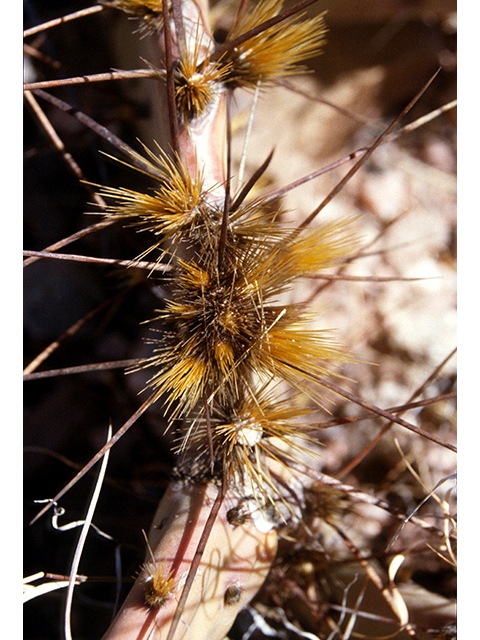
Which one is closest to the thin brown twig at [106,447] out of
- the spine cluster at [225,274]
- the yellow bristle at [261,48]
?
the spine cluster at [225,274]

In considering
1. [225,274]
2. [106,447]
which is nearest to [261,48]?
[225,274]

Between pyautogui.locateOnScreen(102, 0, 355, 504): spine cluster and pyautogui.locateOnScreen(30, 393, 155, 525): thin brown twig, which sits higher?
pyautogui.locateOnScreen(102, 0, 355, 504): spine cluster

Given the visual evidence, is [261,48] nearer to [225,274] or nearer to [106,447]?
[225,274]

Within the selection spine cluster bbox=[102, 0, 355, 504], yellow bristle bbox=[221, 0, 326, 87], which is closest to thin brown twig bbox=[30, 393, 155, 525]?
spine cluster bbox=[102, 0, 355, 504]

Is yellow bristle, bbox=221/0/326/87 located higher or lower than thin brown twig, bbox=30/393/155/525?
higher

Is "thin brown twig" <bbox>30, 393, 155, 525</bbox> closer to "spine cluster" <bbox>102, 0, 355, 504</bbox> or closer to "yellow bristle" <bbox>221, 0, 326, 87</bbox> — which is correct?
"spine cluster" <bbox>102, 0, 355, 504</bbox>

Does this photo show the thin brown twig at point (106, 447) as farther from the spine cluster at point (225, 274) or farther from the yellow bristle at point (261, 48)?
the yellow bristle at point (261, 48)

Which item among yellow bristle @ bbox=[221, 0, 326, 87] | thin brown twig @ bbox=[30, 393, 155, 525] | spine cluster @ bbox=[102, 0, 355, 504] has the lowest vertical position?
thin brown twig @ bbox=[30, 393, 155, 525]
